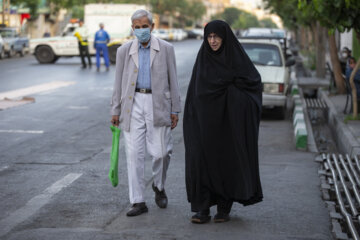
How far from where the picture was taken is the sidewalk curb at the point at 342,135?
10.1 meters

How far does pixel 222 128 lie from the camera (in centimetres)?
570

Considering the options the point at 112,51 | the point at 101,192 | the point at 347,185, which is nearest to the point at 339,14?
the point at 347,185

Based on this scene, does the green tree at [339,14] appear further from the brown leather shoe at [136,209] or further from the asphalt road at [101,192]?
the brown leather shoe at [136,209]

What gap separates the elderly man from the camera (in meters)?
5.97

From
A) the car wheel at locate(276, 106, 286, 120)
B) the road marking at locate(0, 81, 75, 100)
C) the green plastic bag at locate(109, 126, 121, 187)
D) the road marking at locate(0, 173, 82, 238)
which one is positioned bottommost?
the road marking at locate(0, 81, 75, 100)

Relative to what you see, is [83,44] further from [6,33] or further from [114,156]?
[114,156]

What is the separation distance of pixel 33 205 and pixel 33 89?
43.6 ft

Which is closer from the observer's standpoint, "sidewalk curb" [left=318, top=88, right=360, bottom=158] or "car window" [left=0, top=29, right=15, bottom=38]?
"sidewalk curb" [left=318, top=88, right=360, bottom=158]

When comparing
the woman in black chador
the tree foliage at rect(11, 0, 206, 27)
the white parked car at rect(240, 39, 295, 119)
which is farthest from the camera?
the tree foliage at rect(11, 0, 206, 27)

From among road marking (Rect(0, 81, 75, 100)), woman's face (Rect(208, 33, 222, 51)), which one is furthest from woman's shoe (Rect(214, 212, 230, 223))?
road marking (Rect(0, 81, 75, 100))

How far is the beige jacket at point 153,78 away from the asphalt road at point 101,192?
883mm

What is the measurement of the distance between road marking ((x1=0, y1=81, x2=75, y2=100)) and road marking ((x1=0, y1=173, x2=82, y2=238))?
9640 millimetres

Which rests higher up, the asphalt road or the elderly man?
the elderly man

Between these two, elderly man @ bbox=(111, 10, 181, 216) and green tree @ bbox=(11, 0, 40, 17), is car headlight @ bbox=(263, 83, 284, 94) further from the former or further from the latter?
green tree @ bbox=(11, 0, 40, 17)
